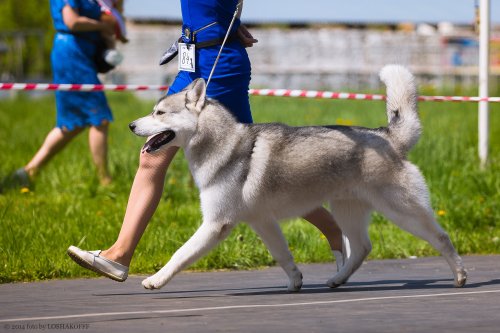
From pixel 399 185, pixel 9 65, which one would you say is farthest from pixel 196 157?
pixel 9 65

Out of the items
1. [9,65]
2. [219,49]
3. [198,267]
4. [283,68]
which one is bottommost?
[283,68]

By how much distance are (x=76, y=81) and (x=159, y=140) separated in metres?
4.47

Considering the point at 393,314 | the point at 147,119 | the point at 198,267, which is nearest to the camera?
the point at 393,314

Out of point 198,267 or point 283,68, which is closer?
point 198,267

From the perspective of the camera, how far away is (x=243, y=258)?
7.64m

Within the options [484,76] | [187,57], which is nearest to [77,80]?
[484,76]

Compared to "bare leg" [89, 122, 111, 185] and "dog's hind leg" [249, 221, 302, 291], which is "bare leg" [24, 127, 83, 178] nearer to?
"bare leg" [89, 122, 111, 185]

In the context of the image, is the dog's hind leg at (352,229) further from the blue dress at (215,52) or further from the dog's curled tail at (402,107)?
the blue dress at (215,52)

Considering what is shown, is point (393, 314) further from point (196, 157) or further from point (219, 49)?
point (219, 49)

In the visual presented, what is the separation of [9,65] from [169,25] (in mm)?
21519

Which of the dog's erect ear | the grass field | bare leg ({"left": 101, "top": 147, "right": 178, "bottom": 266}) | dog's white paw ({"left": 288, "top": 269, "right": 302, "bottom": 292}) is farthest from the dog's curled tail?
the grass field

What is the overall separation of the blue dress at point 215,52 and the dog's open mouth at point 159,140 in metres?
0.48

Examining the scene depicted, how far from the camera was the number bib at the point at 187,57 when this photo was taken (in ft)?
21.3

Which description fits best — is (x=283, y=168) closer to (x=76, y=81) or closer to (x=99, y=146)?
(x=99, y=146)
